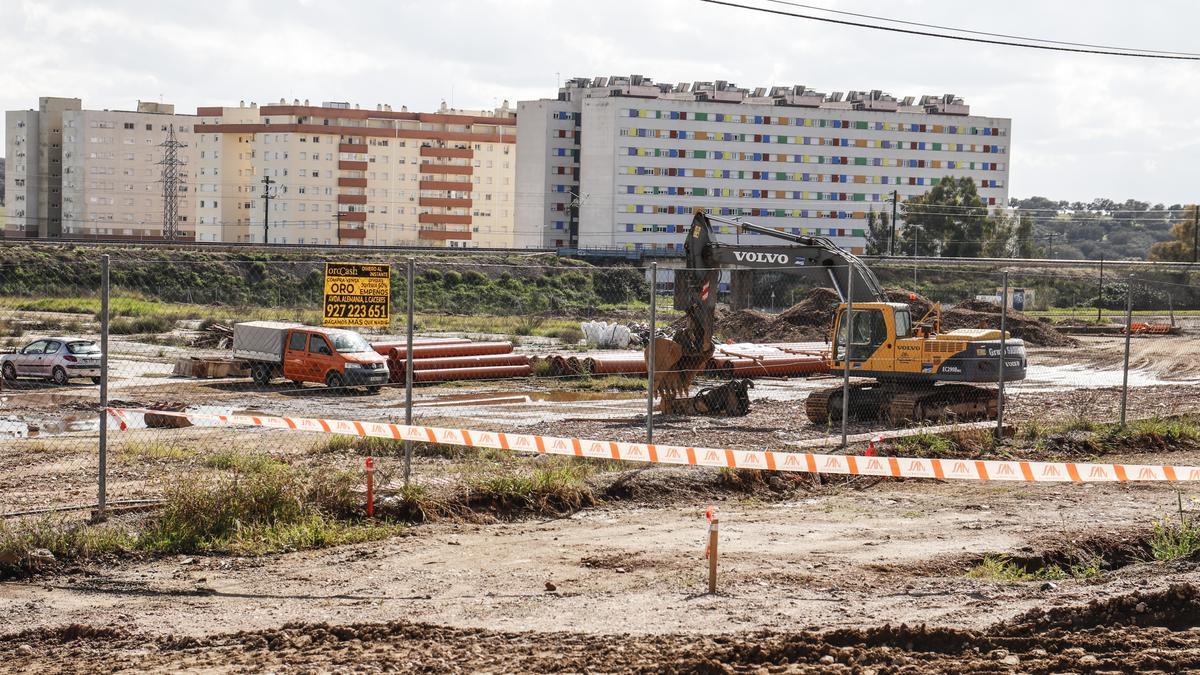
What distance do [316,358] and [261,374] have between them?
6.02ft

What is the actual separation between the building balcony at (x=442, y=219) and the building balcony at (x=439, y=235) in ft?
3.20

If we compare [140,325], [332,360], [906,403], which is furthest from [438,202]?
[906,403]

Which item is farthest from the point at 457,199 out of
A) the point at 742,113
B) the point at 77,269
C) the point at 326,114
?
the point at 77,269

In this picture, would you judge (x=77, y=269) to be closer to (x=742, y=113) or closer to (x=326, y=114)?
(x=326, y=114)

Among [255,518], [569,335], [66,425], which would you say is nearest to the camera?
[255,518]

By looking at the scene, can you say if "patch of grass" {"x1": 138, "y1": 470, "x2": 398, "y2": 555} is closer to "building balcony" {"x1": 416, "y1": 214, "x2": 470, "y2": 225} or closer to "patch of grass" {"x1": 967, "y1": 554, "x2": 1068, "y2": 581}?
"patch of grass" {"x1": 967, "y1": 554, "x2": 1068, "y2": 581}

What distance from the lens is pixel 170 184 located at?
13288 cm

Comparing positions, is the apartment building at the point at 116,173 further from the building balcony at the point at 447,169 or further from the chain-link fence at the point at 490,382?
the chain-link fence at the point at 490,382

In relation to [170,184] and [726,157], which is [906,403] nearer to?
[726,157]

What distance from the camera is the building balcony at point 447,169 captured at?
13675cm

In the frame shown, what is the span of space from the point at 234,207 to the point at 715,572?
5271 inches

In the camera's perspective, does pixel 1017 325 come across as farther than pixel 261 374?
Yes

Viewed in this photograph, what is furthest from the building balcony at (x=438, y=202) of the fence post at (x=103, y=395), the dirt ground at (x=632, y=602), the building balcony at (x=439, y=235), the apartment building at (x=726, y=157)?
the fence post at (x=103, y=395)

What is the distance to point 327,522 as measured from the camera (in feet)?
41.0
